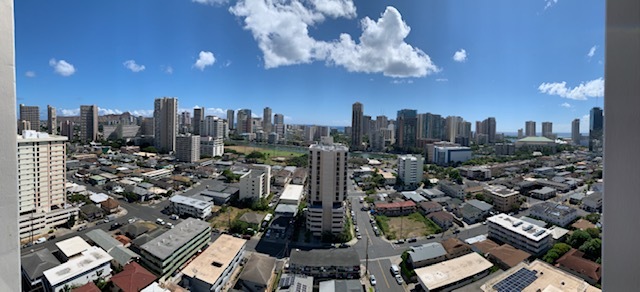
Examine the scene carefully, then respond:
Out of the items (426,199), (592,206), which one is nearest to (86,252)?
(426,199)

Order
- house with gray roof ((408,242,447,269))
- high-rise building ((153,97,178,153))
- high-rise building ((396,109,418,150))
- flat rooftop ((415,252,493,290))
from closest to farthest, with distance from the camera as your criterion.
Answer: flat rooftop ((415,252,493,290))
house with gray roof ((408,242,447,269))
high-rise building ((153,97,178,153))
high-rise building ((396,109,418,150))

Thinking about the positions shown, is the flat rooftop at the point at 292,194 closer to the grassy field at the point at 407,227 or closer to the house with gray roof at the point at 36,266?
the grassy field at the point at 407,227

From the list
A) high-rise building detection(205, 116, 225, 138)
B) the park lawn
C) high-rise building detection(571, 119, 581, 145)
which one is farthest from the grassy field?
high-rise building detection(571, 119, 581, 145)

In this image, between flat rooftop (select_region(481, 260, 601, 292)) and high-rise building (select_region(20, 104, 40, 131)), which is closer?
flat rooftop (select_region(481, 260, 601, 292))

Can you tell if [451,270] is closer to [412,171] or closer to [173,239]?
[173,239]

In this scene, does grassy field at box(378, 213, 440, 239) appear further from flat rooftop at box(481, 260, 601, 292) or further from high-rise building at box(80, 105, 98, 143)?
high-rise building at box(80, 105, 98, 143)

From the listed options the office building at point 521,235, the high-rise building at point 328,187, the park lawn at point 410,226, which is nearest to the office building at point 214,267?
the high-rise building at point 328,187

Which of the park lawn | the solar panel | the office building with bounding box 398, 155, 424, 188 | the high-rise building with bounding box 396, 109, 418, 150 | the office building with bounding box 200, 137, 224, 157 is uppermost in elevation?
the high-rise building with bounding box 396, 109, 418, 150
